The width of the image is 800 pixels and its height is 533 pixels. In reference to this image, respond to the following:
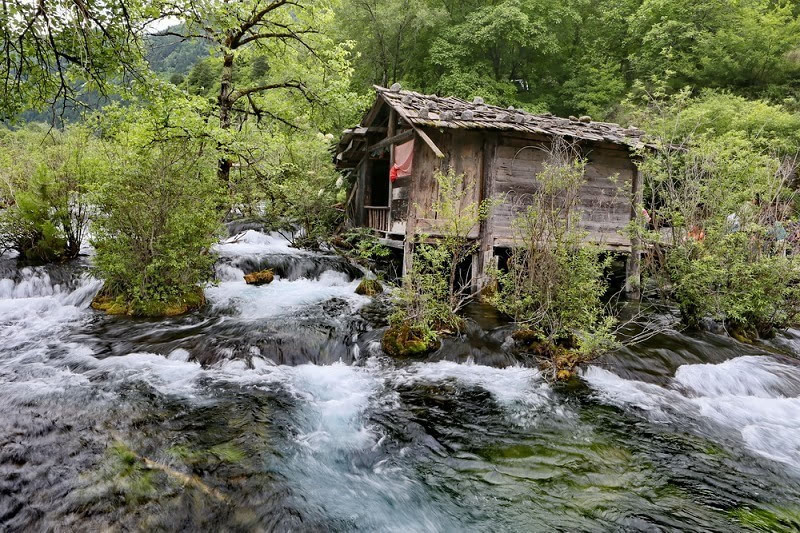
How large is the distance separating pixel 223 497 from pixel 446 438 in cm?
240

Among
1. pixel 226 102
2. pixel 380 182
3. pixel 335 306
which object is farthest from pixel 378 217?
pixel 226 102

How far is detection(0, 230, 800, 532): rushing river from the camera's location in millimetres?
3596

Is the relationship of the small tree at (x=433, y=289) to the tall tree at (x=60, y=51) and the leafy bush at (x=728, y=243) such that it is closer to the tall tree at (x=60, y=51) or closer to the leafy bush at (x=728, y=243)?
the leafy bush at (x=728, y=243)

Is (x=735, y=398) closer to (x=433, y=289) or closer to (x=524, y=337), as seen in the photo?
(x=524, y=337)

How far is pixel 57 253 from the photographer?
1075 cm

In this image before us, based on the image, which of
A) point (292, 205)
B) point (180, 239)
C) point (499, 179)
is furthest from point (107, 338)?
point (499, 179)

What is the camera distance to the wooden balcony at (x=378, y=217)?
40.8ft

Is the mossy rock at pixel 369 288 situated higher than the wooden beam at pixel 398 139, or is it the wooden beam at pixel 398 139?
the wooden beam at pixel 398 139

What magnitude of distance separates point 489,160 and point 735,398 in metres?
6.58

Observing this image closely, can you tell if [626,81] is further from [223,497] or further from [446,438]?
[223,497]

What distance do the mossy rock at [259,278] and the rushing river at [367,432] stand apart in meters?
2.76

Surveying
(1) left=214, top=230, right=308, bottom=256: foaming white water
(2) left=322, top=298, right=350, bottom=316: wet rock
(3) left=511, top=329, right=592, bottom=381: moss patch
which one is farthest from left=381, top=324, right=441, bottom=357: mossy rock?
(1) left=214, top=230, right=308, bottom=256: foaming white water

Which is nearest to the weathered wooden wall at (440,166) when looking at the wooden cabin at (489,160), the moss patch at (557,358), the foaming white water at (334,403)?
the wooden cabin at (489,160)

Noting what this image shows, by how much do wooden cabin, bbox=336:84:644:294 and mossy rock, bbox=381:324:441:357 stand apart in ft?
8.58
